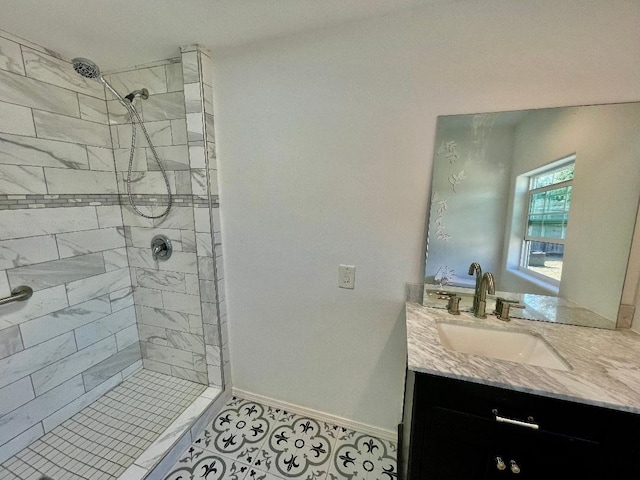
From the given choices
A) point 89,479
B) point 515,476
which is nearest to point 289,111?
point 515,476

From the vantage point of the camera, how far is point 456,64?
1.12m

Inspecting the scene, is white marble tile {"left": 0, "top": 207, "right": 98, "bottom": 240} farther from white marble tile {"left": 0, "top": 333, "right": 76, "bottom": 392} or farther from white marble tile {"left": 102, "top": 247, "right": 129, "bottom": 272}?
white marble tile {"left": 0, "top": 333, "right": 76, "bottom": 392}

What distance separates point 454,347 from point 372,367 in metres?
0.52

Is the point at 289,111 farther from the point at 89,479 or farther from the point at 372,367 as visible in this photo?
the point at 89,479

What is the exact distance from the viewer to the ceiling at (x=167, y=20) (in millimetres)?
1084

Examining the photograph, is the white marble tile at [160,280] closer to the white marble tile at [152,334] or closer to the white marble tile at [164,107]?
the white marble tile at [152,334]

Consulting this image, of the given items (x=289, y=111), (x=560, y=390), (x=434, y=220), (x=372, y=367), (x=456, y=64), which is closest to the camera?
(x=560, y=390)

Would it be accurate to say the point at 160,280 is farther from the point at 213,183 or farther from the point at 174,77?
the point at 174,77

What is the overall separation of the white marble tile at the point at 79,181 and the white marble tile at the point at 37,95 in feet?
1.11

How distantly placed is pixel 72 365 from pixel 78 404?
0.27m

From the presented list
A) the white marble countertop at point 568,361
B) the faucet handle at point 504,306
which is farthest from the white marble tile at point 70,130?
the faucet handle at point 504,306

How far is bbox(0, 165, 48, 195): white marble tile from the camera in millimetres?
1279

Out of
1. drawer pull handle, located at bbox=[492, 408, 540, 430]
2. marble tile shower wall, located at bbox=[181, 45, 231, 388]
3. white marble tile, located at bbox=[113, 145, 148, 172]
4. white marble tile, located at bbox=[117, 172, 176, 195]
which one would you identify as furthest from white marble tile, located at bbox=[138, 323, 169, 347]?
drawer pull handle, located at bbox=[492, 408, 540, 430]

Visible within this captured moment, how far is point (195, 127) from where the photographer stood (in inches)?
57.1
